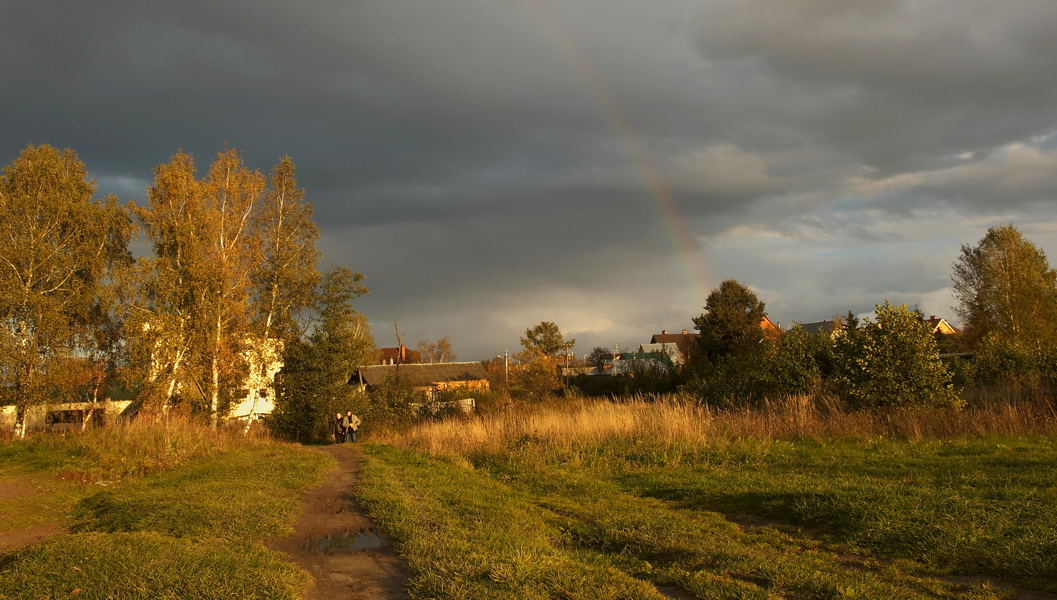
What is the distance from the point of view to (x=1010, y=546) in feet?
20.6

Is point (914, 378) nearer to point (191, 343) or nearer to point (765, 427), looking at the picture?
point (765, 427)

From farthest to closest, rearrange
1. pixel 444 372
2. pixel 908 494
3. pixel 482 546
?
pixel 444 372 < pixel 908 494 < pixel 482 546

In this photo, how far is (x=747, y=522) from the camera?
8.81m

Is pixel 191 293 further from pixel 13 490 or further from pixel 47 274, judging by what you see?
pixel 13 490

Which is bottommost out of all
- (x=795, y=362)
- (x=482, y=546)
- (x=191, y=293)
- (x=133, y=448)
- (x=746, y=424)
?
(x=746, y=424)

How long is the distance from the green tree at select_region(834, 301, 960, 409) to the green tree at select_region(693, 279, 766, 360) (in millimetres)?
25077

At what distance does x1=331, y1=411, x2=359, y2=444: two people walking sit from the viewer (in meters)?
30.5

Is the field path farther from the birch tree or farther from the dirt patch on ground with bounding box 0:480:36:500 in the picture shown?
the birch tree

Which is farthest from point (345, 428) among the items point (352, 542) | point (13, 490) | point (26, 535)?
point (352, 542)

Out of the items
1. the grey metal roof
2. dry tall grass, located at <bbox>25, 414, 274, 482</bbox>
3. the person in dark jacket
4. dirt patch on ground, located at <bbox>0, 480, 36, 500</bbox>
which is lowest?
the person in dark jacket

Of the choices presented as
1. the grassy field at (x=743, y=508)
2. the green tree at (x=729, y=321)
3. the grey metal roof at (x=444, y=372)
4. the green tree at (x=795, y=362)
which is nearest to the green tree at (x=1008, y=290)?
the green tree at (x=729, y=321)

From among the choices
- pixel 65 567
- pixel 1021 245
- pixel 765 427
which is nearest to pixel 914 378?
pixel 765 427

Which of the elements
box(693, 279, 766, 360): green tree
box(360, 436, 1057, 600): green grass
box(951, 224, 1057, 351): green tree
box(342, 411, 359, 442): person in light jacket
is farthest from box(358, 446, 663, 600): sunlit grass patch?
box(951, 224, 1057, 351): green tree

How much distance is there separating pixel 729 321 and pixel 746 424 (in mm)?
26900
